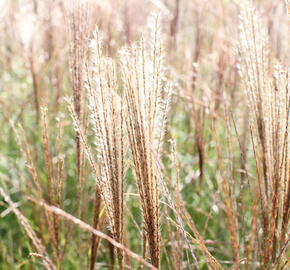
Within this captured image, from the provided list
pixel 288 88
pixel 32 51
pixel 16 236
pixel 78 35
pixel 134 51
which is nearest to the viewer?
pixel 134 51

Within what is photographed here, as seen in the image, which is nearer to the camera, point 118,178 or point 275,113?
point 118,178

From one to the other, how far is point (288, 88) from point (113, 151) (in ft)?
1.15

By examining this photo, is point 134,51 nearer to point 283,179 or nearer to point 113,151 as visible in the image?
point 113,151

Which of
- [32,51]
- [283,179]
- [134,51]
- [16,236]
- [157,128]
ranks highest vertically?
[32,51]

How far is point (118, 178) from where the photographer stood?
2.59 ft

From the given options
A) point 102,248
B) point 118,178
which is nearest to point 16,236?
point 102,248

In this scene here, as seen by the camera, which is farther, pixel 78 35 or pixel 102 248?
pixel 102 248

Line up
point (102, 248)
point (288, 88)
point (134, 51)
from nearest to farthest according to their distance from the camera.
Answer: point (134, 51), point (288, 88), point (102, 248)

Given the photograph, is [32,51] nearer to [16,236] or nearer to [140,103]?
[16,236]

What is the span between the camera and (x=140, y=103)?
73 cm

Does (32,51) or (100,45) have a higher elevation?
(32,51)

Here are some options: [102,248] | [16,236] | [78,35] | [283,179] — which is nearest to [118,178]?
[283,179]

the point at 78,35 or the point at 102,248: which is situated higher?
the point at 78,35

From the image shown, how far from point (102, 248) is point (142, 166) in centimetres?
91
